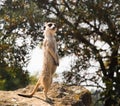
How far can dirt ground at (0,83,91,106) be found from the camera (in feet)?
35.6

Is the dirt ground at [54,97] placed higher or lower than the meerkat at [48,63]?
lower

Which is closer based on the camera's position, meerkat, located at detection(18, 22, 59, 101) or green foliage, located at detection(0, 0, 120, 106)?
meerkat, located at detection(18, 22, 59, 101)

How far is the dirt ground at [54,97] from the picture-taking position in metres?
10.9

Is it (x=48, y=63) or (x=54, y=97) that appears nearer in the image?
(x=48, y=63)

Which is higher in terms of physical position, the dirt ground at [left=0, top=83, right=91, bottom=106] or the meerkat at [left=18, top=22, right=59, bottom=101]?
the meerkat at [left=18, top=22, right=59, bottom=101]

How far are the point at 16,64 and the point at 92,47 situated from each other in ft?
10.9

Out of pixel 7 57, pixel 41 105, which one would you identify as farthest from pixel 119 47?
pixel 41 105

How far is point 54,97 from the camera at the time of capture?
42.6 ft

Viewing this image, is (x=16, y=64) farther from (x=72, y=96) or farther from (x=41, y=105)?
(x=41, y=105)

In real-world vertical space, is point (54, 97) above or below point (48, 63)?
below

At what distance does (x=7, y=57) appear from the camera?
17.2 meters

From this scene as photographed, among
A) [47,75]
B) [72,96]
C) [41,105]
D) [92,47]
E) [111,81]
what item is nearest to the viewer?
[41,105]

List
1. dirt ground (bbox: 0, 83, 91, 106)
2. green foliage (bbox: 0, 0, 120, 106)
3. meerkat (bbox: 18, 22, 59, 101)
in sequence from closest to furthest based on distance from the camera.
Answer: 1. dirt ground (bbox: 0, 83, 91, 106)
2. meerkat (bbox: 18, 22, 59, 101)
3. green foliage (bbox: 0, 0, 120, 106)

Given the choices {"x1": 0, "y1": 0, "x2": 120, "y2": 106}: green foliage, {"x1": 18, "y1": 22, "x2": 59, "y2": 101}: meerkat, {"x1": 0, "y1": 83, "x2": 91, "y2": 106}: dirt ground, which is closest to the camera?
{"x1": 0, "y1": 83, "x2": 91, "y2": 106}: dirt ground
